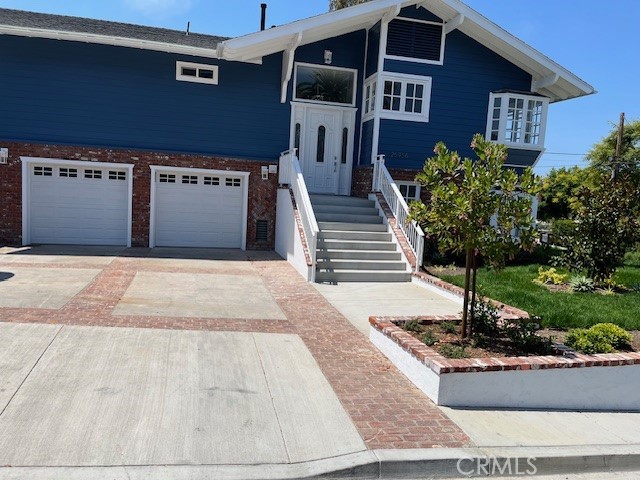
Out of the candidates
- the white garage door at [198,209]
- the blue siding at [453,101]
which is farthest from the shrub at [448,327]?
the white garage door at [198,209]

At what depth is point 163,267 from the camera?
11375mm

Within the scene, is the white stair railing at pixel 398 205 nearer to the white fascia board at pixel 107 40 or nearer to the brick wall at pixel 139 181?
the brick wall at pixel 139 181

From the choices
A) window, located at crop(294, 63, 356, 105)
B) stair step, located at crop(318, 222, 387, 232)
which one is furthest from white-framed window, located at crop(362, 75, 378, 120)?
stair step, located at crop(318, 222, 387, 232)

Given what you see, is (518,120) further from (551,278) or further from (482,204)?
(482,204)

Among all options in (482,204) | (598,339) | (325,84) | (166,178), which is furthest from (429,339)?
(325,84)

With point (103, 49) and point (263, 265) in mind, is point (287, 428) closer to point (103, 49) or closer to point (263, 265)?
point (263, 265)

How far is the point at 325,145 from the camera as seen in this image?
15.5 m

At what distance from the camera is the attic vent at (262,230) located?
1521cm

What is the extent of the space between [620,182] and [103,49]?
12.5 meters

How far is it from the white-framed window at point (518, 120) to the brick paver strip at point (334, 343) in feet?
26.8

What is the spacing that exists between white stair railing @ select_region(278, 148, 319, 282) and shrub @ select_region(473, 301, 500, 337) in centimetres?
466

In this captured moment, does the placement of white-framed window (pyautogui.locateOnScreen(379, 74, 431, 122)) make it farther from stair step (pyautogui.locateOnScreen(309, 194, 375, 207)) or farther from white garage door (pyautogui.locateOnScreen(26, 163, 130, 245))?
white garage door (pyautogui.locateOnScreen(26, 163, 130, 245))

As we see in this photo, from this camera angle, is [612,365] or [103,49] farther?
[103,49]

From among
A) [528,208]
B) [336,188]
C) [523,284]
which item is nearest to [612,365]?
[528,208]
